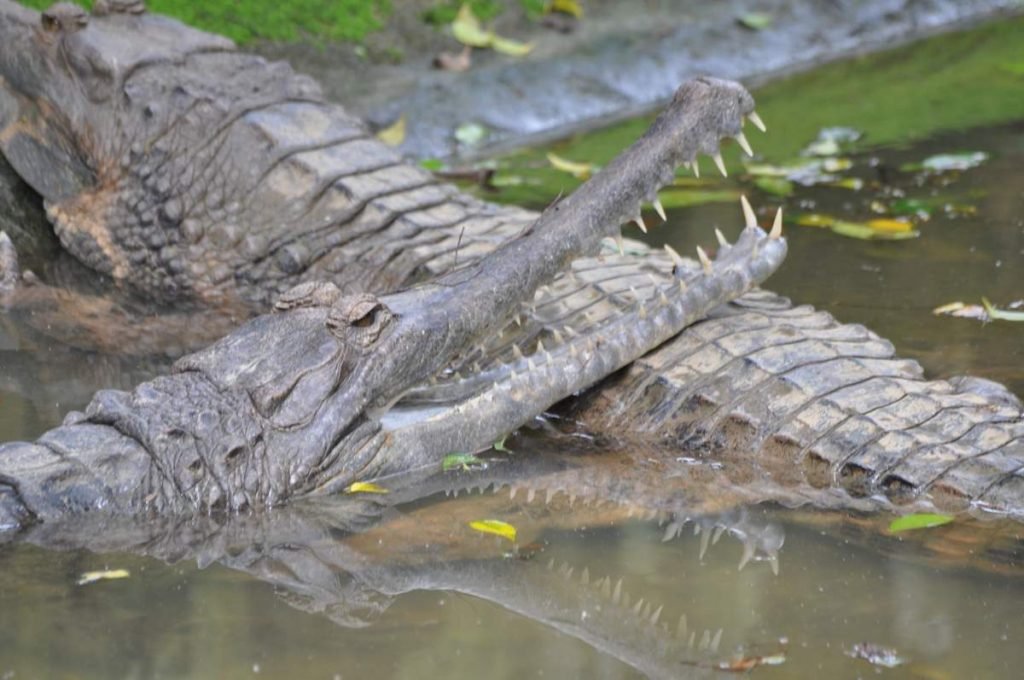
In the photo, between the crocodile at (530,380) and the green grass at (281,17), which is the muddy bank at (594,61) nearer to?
the green grass at (281,17)

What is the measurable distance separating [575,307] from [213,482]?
4.80ft

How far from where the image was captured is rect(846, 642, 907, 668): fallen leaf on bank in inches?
Result: 130

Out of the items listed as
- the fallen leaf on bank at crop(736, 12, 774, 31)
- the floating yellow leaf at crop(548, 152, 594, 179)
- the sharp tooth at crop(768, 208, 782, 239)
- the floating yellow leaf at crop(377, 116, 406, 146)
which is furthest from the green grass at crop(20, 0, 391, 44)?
the sharp tooth at crop(768, 208, 782, 239)

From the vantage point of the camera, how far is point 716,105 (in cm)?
475

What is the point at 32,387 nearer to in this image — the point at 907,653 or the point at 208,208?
the point at 208,208

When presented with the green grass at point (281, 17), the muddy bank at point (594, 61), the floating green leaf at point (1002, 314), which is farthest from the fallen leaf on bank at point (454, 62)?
the floating green leaf at point (1002, 314)

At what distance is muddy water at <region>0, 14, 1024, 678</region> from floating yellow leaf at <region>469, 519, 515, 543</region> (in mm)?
41

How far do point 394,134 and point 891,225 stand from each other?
2852 millimetres

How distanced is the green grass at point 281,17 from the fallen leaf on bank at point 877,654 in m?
6.14

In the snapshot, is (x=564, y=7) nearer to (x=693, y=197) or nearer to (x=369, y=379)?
(x=693, y=197)

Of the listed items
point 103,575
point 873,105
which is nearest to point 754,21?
point 873,105

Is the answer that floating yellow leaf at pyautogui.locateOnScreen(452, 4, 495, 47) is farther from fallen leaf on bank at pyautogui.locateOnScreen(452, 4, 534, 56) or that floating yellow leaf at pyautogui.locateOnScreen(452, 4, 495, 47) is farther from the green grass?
the green grass

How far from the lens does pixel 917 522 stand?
409cm

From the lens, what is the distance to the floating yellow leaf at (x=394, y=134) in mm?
8242
